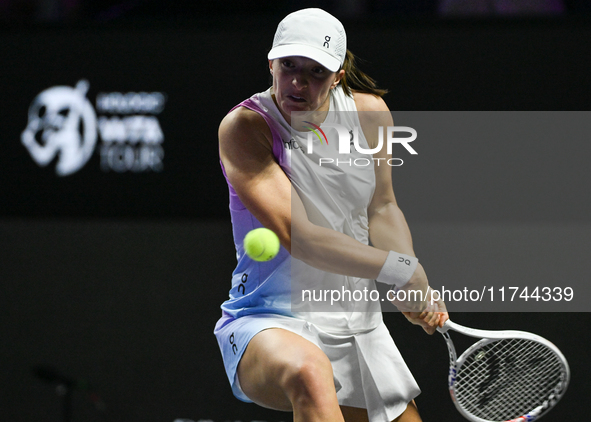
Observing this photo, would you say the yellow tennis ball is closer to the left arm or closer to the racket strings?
the left arm

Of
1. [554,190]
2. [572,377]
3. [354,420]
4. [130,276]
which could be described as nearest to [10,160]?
[130,276]

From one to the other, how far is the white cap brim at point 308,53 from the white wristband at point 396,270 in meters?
0.53

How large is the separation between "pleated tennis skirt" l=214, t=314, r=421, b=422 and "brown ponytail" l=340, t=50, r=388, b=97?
720 millimetres

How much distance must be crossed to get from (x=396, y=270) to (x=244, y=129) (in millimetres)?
561

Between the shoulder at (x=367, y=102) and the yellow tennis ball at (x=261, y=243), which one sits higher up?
the shoulder at (x=367, y=102)

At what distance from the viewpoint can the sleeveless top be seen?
2043 millimetres

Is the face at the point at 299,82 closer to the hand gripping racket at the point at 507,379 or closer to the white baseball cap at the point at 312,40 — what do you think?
the white baseball cap at the point at 312,40

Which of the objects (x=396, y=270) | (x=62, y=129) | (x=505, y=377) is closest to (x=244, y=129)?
(x=396, y=270)

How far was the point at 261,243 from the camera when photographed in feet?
6.44

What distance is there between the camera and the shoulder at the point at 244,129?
1.97 metres

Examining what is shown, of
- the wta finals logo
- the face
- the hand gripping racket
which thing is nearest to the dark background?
the wta finals logo

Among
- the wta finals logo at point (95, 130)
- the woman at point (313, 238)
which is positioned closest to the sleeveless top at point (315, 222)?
the woman at point (313, 238)

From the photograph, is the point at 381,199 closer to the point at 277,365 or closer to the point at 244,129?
the point at 244,129

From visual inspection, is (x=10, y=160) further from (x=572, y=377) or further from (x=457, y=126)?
(x=572, y=377)
